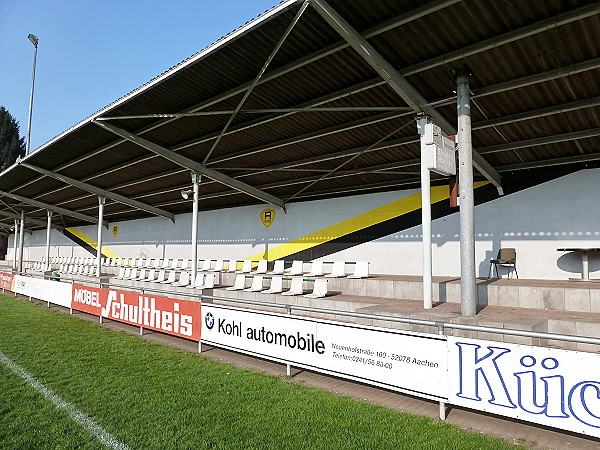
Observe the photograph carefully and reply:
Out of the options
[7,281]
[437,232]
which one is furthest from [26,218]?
[437,232]

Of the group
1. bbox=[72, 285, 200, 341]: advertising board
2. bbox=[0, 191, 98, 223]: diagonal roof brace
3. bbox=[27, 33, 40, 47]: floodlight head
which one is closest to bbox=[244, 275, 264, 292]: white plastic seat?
bbox=[72, 285, 200, 341]: advertising board

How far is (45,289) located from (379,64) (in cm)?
1482

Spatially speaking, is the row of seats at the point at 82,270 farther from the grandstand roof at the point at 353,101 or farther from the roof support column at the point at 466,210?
the roof support column at the point at 466,210

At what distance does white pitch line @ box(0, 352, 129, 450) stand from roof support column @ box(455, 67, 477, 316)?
6550 millimetres

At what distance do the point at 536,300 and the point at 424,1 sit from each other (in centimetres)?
696

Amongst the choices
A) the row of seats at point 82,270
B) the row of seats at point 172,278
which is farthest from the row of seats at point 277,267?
the row of seats at point 82,270

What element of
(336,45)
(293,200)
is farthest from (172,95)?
(293,200)

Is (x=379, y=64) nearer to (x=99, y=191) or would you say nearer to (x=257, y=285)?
(x=257, y=285)

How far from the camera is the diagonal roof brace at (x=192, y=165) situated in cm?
1385

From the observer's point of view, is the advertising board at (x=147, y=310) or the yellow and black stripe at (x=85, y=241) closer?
the advertising board at (x=147, y=310)

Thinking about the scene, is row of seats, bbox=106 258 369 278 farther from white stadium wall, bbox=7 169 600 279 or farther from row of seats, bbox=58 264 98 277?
row of seats, bbox=58 264 98 277

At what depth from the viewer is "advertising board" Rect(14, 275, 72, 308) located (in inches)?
542

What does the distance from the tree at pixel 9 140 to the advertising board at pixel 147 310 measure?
219 feet

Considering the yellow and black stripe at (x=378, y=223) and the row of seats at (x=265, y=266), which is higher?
the yellow and black stripe at (x=378, y=223)
